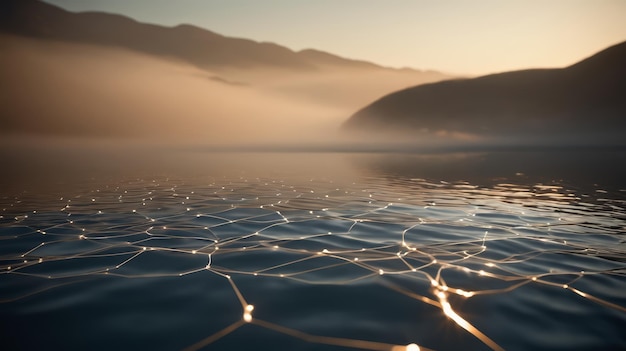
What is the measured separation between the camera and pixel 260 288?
3400 millimetres

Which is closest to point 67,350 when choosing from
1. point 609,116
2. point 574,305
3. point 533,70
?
point 574,305

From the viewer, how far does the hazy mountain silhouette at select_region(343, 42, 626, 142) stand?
75.7m

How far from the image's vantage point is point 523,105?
88625 millimetres

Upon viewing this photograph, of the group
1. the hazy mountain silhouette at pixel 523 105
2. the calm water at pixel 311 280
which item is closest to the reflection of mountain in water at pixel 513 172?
the calm water at pixel 311 280

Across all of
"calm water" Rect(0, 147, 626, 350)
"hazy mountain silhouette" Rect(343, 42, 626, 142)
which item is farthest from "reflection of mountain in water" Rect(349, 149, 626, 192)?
"hazy mountain silhouette" Rect(343, 42, 626, 142)

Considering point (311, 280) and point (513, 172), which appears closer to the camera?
point (311, 280)

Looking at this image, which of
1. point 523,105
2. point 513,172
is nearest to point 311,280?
point 513,172

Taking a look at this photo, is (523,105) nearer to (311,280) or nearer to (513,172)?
(513,172)

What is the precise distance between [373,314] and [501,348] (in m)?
0.99

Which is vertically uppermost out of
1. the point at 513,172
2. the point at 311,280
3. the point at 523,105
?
the point at 523,105

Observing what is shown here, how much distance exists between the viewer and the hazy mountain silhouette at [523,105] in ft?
248

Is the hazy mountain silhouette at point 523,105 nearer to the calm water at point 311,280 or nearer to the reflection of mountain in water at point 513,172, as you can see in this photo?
the reflection of mountain in water at point 513,172

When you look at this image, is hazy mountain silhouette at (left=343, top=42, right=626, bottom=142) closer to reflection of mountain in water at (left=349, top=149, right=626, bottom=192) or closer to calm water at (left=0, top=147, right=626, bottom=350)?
reflection of mountain in water at (left=349, top=149, right=626, bottom=192)

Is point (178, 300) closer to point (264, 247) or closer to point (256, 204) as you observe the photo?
point (264, 247)
